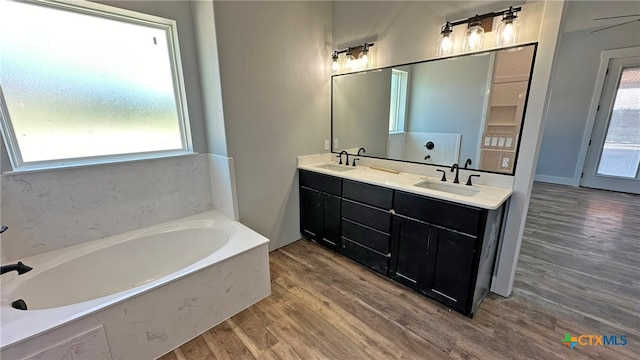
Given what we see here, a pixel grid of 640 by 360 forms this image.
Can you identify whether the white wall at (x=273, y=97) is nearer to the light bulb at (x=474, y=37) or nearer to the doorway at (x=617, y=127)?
the light bulb at (x=474, y=37)

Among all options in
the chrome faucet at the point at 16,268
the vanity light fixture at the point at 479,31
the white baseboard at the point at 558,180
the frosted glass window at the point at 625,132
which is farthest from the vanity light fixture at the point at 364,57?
the white baseboard at the point at 558,180

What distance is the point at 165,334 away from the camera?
1.59 metres

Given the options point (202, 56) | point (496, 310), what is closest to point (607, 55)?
point (496, 310)

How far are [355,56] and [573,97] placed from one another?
498 centimetres

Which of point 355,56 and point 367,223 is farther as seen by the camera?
point 355,56

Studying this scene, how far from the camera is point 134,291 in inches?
57.5

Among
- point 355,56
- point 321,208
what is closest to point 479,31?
point 355,56

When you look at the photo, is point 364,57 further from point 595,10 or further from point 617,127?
point 617,127

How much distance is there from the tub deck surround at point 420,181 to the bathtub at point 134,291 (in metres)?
1.08

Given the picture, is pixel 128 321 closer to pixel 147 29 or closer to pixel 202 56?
pixel 202 56

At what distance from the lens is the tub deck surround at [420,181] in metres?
1.69

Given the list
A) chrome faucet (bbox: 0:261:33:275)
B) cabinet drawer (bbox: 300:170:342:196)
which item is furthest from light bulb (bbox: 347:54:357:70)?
chrome faucet (bbox: 0:261:33:275)

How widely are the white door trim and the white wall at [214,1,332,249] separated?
5.15 m

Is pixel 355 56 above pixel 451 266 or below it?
above
